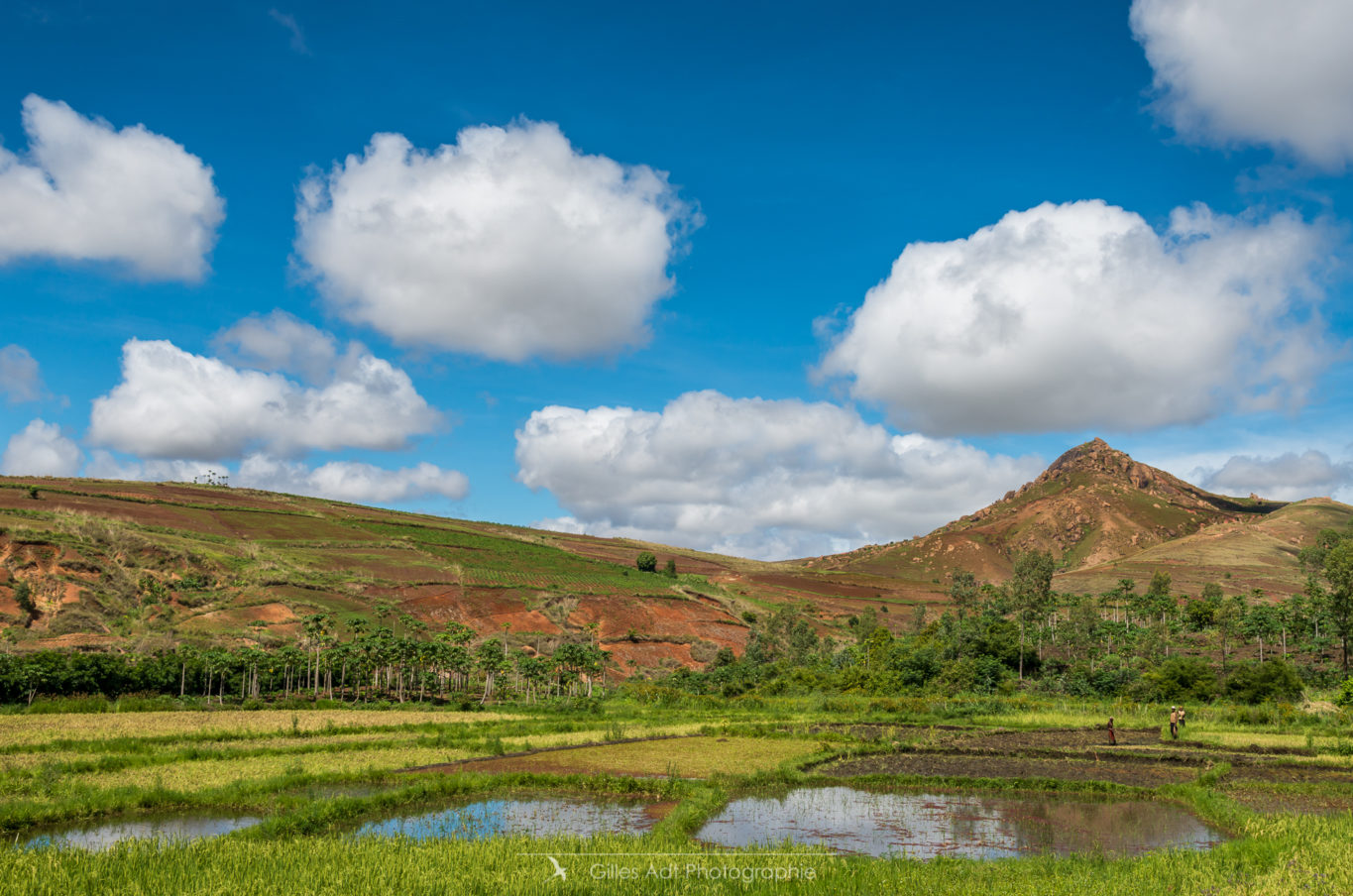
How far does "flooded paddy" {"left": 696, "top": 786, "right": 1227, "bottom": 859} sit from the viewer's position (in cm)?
1784

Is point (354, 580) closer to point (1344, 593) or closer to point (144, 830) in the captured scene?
point (144, 830)

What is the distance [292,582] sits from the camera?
263 feet

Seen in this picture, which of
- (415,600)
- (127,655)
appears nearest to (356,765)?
(127,655)

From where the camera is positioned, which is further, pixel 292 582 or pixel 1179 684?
pixel 292 582

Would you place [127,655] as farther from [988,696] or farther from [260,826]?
[988,696]

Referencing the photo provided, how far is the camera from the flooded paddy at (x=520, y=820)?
59.1 ft

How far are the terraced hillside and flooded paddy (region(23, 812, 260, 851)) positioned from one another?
155 ft

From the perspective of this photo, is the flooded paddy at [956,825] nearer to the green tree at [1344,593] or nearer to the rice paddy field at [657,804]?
the rice paddy field at [657,804]

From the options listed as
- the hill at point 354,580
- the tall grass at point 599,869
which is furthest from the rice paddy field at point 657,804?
the hill at point 354,580

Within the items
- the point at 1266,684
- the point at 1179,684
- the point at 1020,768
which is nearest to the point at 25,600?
the point at 1020,768

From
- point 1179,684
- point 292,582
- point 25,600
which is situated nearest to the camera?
point 1179,684

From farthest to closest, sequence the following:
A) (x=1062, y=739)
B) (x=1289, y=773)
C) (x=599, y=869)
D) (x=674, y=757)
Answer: (x=1062, y=739) < (x=674, y=757) < (x=1289, y=773) < (x=599, y=869)

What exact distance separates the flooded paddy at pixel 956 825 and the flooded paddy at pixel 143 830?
→ 37.6ft

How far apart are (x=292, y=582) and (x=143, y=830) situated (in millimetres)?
68365
